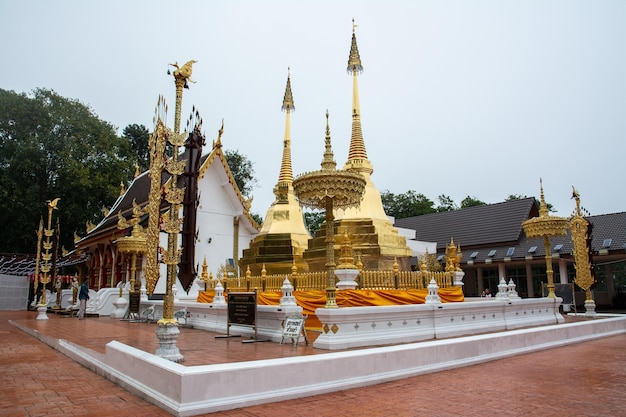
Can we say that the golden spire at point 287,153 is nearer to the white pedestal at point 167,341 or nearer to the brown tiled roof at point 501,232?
the brown tiled roof at point 501,232

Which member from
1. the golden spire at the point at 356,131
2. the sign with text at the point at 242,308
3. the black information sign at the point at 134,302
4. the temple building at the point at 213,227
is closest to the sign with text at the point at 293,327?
the sign with text at the point at 242,308

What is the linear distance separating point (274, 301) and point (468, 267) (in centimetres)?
1818

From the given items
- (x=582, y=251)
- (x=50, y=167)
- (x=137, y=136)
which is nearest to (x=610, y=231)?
(x=582, y=251)

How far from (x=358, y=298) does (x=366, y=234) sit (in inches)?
145

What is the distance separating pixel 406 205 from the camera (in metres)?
46.3

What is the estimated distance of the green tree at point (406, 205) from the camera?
45.9m

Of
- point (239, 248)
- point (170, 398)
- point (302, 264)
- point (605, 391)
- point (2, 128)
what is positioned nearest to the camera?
point (170, 398)

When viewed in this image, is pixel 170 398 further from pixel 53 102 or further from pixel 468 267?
pixel 53 102

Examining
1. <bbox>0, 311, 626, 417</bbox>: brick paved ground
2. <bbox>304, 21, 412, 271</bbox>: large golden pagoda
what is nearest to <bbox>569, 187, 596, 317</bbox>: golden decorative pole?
<bbox>304, 21, 412, 271</bbox>: large golden pagoda

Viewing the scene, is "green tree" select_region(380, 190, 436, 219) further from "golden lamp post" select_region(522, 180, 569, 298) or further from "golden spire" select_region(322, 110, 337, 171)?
"golden spire" select_region(322, 110, 337, 171)

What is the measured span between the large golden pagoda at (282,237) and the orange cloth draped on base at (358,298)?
412 centimetres

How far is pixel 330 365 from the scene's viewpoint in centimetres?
623

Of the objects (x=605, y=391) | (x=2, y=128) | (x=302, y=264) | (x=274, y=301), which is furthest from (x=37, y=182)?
(x=605, y=391)

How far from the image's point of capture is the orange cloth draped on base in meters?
10.6
